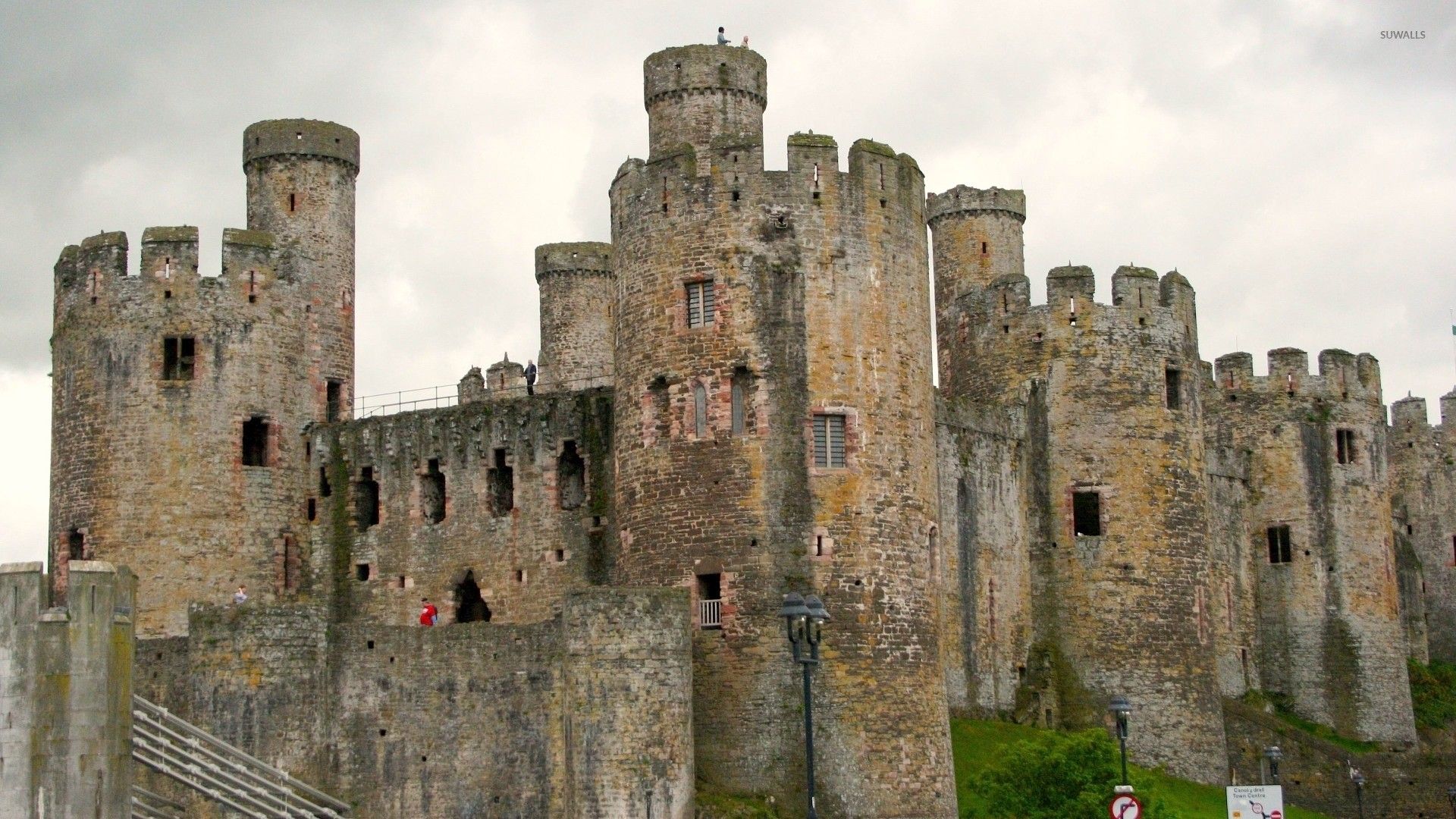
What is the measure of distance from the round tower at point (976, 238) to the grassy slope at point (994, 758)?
1446 cm

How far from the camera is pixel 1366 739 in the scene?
7419 centimetres

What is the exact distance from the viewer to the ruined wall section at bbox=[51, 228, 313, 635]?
62.0 metres

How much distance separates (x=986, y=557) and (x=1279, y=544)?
14.3 metres

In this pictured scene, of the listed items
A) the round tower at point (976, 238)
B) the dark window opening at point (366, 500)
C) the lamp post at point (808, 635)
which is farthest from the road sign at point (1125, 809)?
the round tower at point (976, 238)

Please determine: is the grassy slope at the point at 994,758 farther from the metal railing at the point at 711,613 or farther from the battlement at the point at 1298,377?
the battlement at the point at 1298,377

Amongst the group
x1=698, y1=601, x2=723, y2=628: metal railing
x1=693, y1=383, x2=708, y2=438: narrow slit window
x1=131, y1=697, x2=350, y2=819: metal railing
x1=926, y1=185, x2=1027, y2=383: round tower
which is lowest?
x1=131, y1=697, x2=350, y2=819: metal railing

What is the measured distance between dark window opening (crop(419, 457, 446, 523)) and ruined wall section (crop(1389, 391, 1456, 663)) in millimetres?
36266

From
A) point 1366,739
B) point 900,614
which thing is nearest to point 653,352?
point 900,614

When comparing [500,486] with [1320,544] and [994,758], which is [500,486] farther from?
[1320,544]

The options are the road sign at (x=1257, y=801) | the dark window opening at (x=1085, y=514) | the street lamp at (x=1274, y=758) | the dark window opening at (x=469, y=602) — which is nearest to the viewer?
the road sign at (x=1257, y=801)

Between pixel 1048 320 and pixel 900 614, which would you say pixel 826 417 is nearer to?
pixel 900 614

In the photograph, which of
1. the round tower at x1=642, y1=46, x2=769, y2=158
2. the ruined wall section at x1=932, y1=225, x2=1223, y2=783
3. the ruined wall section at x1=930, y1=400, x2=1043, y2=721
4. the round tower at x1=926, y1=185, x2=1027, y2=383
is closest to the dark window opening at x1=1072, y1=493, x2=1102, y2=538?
the ruined wall section at x1=932, y1=225, x2=1223, y2=783

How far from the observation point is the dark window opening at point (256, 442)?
63.8 m

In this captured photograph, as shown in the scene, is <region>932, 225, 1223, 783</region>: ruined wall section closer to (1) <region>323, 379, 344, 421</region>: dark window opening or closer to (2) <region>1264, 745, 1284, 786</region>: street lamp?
(2) <region>1264, 745, 1284, 786</region>: street lamp
